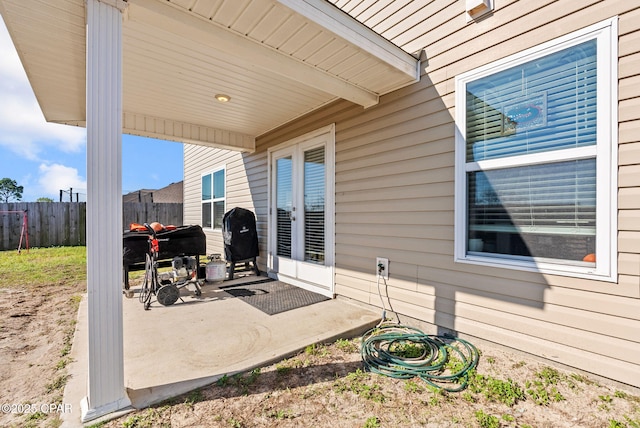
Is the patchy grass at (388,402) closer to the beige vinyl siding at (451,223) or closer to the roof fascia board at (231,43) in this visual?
the beige vinyl siding at (451,223)

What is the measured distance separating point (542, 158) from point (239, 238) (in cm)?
405

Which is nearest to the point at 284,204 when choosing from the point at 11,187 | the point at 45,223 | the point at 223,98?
the point at 223,98

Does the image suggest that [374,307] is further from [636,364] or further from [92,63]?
[92,63]

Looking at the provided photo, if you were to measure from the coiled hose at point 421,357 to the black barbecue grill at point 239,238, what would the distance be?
2746 millimetres

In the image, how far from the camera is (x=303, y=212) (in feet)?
14.3

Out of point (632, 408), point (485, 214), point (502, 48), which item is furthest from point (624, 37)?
point (632, 408)

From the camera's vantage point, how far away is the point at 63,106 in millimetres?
3727

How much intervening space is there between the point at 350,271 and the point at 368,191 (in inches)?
38.7

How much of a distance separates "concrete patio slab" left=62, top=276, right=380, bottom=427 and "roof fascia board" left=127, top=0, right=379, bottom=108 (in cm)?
230

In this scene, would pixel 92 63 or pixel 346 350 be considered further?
pixel 346 350

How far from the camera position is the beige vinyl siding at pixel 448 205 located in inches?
72.1

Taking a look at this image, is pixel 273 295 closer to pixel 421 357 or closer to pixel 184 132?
pixel 421 357

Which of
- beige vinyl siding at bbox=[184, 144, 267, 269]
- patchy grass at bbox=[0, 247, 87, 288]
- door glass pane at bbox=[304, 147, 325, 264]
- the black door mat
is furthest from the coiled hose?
patchy grass at bbox=[0, 247, 87, 288]

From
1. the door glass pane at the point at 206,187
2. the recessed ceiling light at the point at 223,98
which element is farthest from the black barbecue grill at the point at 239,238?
the door glass pane at the point at 206,187
